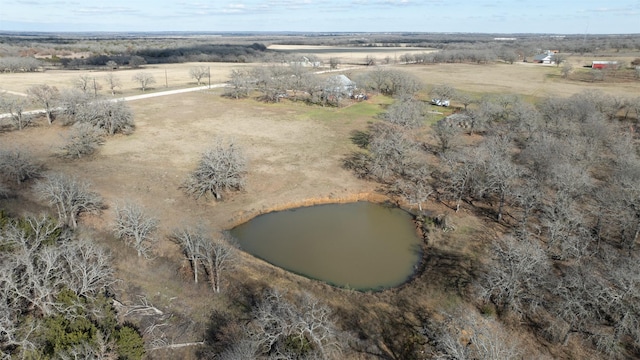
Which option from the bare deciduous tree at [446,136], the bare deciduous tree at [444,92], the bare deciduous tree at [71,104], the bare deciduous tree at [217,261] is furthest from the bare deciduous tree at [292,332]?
the bare deciduous tree at [444,92]

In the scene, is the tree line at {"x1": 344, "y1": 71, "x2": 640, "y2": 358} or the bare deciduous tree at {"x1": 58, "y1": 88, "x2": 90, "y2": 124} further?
the bare deciduous tree at {"x1": 58, "y1": 88, "x2": 90, "y2": 124}

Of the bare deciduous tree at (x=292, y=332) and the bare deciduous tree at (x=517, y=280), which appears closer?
the bare deciduous tree at (x=292, y=332)

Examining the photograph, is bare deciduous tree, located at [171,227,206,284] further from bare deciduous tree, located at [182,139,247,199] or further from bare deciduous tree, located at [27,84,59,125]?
bare deciduous tree, located at [27,84,59,125]

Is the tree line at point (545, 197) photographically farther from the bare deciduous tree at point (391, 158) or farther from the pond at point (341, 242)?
the pond at point (341, 242)

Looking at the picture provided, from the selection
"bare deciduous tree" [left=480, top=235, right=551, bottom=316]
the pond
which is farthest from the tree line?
the pond

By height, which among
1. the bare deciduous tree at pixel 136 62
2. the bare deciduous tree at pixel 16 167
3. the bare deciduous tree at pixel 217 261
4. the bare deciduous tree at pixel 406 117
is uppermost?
the bare deciduous tree at pixel 136 62

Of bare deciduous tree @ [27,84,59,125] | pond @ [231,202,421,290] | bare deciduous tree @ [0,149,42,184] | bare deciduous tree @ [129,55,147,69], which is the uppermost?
bare deciduous tree @ [129,55,147,69]

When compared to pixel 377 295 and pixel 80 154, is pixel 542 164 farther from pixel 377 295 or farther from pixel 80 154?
pixel 80 154
